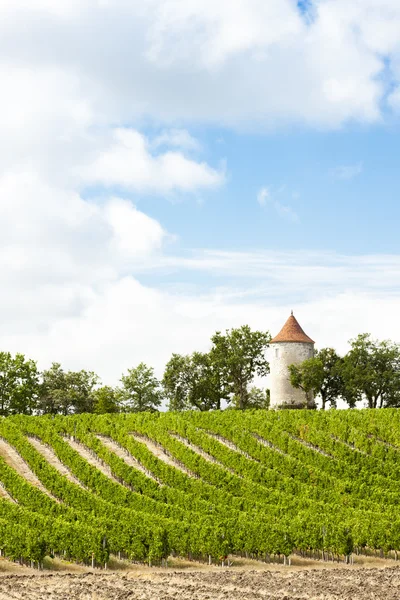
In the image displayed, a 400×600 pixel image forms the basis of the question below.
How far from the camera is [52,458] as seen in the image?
5509 cm

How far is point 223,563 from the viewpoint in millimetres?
35500

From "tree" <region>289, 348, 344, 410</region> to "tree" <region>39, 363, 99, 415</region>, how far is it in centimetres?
2988

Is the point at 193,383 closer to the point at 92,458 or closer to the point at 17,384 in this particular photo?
the point at 17,384

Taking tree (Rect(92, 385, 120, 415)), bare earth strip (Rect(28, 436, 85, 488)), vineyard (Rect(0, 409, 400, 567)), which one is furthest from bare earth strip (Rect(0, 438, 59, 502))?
tree (Rect(92, 385, 120, 415))

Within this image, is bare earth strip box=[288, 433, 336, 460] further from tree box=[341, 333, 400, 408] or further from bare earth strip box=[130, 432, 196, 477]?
tree box=[341, 333, 400, 408]

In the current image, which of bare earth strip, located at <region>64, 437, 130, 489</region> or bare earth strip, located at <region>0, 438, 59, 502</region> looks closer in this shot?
bare earth strip, located at <region>0, 438, 59, 502</region>

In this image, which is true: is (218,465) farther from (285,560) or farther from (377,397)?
(377,397)

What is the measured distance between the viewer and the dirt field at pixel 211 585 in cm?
2716

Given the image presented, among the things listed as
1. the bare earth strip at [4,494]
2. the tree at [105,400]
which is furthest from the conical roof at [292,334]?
the bare earth strip at [4,494]

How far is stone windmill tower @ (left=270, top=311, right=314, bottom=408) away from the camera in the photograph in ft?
288

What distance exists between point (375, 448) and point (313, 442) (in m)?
4.93

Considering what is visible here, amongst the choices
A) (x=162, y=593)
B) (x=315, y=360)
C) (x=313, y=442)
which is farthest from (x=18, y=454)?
(x=315, y=360)

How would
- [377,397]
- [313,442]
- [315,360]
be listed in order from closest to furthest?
[313,442] < [315,360] < [377,397]

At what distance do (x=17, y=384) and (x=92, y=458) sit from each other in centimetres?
3604
